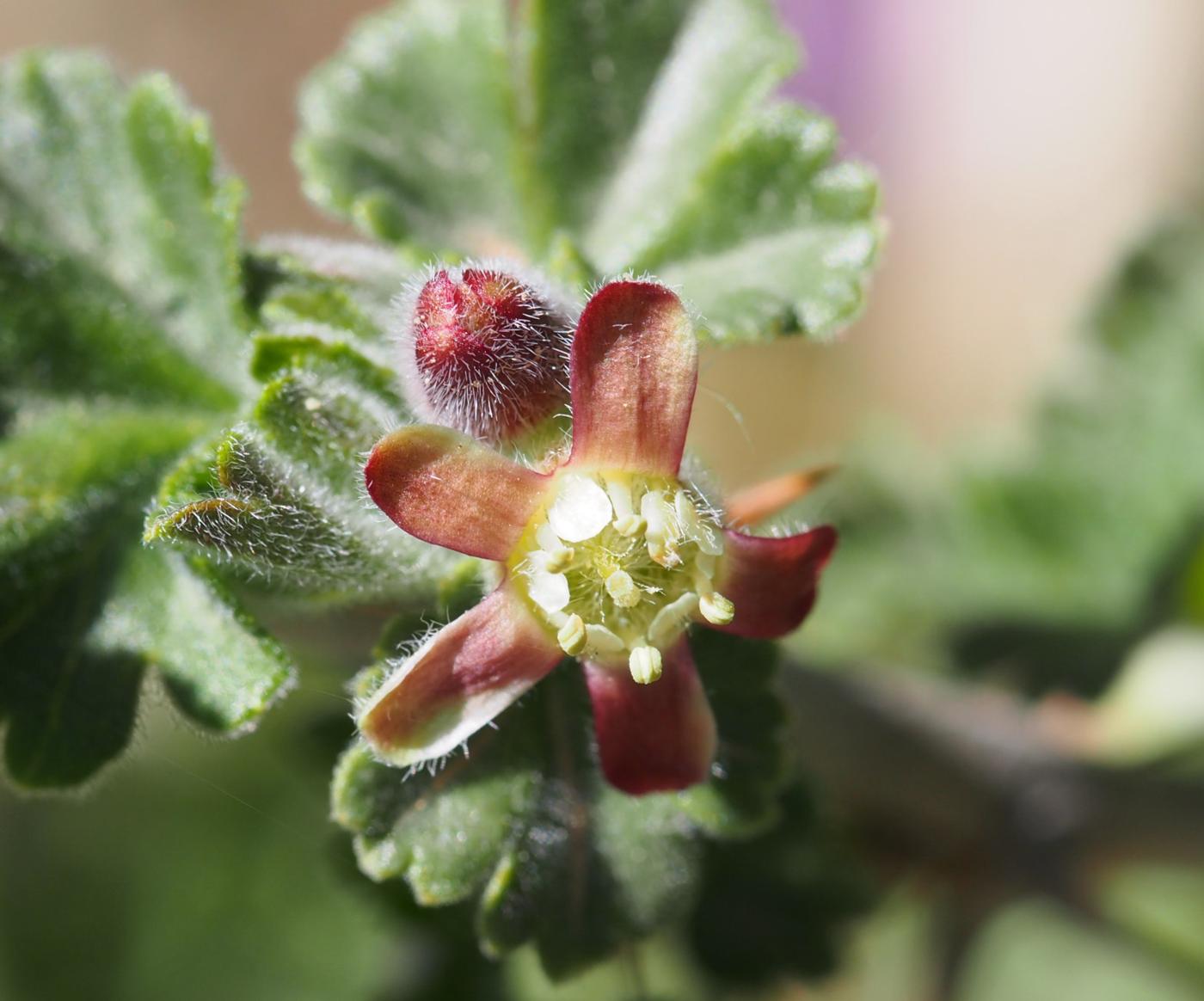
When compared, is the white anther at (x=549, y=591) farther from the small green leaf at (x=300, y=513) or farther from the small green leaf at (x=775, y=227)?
the small green leaf at (x=775, y=227)

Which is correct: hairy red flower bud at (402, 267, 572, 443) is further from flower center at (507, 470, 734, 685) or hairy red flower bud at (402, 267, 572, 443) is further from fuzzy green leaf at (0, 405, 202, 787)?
fuzzy green leaf at (0, 405, 202, 787)

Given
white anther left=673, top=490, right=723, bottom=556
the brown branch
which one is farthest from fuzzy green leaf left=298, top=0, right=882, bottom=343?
the brown branch

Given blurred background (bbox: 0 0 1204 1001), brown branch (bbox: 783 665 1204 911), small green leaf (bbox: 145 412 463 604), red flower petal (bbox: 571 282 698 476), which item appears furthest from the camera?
blurred background (bbox: 0 0 1204 1001)

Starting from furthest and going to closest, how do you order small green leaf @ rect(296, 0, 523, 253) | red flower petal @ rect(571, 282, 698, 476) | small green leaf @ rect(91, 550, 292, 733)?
small green leaf @ rect(296, 0, 523, 253), small green leaf @ rect(91, 550, 292, 733), red flower petal @ rect(571, 282, 698, 476)

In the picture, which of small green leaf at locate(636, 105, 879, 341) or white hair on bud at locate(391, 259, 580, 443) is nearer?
white hair on bud at locate(391, 259, 580, 443)

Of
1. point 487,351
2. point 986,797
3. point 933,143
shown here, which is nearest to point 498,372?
point 487,351

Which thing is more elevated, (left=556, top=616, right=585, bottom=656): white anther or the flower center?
the flower center
